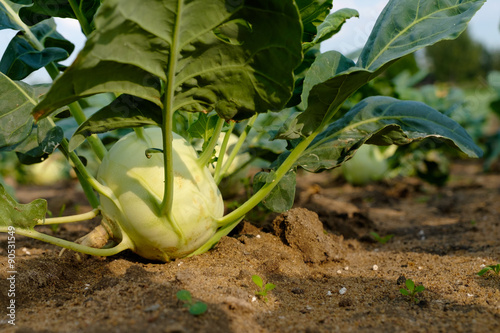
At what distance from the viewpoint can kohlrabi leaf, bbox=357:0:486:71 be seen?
1.72m

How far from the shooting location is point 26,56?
198 centimetres

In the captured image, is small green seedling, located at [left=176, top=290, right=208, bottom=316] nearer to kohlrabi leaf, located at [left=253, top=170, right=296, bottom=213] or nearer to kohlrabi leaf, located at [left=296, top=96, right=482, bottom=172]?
kohlrabi leaf, located at [left=253, top=170, right=296, bottom=213]

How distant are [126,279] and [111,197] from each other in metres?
0.32

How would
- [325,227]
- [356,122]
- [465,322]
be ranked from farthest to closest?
[325,227] < [356,122] < [465,322]

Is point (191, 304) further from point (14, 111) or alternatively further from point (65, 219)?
point (14, 111)

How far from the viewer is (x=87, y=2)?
1.78m

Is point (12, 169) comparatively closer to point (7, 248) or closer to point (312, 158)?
point (7, 248)

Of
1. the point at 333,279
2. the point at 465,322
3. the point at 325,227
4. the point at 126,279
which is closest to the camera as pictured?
the point at 465,322

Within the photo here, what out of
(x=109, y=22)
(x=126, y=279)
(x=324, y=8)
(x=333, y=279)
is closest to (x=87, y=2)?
(x=109, y=22)

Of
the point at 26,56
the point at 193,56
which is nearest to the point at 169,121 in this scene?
the point at 193,56

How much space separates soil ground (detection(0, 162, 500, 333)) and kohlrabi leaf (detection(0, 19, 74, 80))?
32.9 inches

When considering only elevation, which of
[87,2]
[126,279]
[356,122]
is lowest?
[126,279]

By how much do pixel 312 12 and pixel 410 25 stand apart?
0.41 meters

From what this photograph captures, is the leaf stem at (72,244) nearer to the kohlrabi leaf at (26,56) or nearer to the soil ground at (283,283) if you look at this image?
the soil ground at (283,283)
